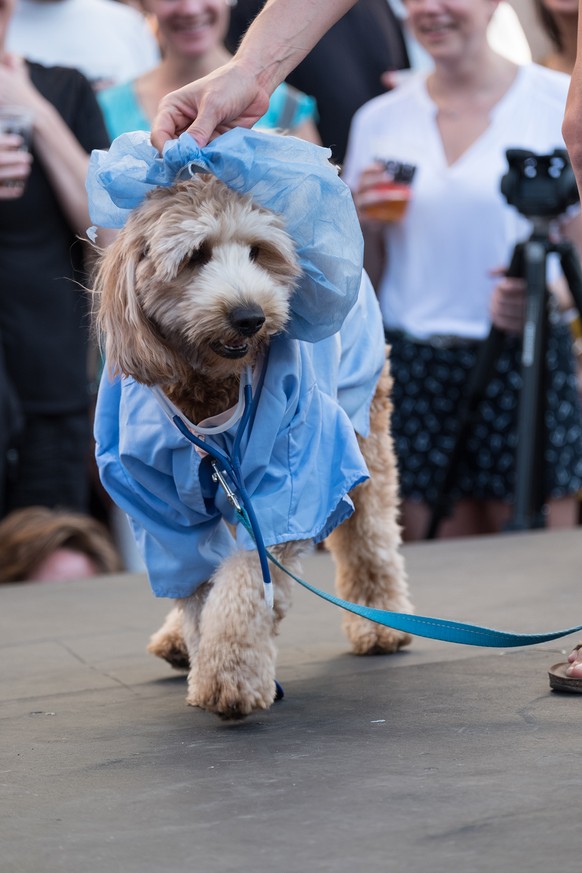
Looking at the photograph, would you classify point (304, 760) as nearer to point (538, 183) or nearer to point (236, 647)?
point (236, 647)

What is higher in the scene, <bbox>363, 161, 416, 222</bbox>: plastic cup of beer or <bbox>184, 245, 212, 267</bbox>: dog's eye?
<bbox>184, 245, 212, 267</bbox>: dog's eye

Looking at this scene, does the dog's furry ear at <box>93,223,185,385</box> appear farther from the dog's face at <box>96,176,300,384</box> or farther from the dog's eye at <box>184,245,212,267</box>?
the dog's eye at <box>184,245,212,267</box>

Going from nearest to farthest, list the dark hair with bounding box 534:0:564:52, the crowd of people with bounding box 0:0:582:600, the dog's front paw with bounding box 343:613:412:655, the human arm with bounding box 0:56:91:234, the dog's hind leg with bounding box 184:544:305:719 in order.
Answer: the dog's hind leg with bounding box 184:544:305:719, the dog's front paw with bounding box 343:613:412:655, the human arm with bounding box 0:56:91:234, the crowd of people with bounding box 0:0:582:600, the dark hair with bounding box 534:0:564:52

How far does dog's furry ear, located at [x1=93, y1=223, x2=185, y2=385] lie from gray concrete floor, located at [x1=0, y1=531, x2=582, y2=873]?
82 centimetres

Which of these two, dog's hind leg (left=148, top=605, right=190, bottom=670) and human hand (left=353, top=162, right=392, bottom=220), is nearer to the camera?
dog's hind leg (left=148, top=605, right=190, bottom=670)

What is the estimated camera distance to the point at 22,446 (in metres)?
5.48

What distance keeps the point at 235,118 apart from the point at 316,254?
1.32ft

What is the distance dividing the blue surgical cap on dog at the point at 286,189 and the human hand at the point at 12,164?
6.49ft

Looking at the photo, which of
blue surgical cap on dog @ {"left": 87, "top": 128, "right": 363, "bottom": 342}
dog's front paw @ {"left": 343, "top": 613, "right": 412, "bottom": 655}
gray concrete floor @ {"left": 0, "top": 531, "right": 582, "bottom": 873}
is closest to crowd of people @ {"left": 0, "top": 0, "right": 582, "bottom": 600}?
gray concrete floor @ {"left": 0, "top": 531, "right": 582, "bottom": 873}

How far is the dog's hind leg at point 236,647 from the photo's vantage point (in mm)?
3074

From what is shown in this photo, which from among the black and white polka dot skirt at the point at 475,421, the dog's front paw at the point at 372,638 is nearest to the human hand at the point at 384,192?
the black and white polka dot skirt at the point at 475,421

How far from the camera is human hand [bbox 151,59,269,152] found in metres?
3.17

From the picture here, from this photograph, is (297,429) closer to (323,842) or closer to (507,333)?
(323,842)

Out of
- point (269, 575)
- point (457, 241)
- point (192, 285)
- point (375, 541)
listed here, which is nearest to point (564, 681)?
point (269, 575)
